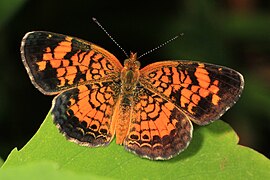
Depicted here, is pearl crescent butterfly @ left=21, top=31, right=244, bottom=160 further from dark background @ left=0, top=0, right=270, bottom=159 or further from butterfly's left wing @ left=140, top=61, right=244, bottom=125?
dark background @ left=0, top=0, right=270, bottom=159

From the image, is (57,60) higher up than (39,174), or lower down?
lower down

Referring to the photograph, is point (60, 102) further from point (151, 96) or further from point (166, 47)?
point (166, 47)

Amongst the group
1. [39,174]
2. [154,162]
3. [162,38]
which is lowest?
[162,38]

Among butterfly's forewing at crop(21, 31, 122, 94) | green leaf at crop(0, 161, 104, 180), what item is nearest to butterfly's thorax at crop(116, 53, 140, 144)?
butterfly's forewing at crop(21, 31, 122, 94)

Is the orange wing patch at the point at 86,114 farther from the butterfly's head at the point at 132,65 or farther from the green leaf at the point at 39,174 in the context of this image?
the green leaf at the point at 39,174

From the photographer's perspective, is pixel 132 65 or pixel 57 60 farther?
pixel 132 65

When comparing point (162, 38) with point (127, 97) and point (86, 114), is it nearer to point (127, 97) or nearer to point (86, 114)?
point (127, 97)

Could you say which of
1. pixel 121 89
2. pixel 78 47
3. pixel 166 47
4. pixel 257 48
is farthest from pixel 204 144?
pixel 257 48

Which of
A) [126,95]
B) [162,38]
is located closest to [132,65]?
[126,95]
